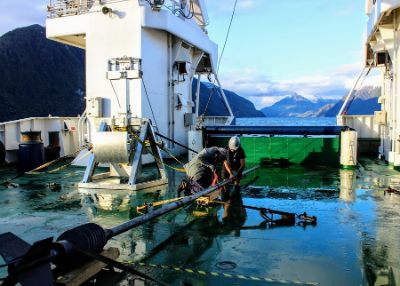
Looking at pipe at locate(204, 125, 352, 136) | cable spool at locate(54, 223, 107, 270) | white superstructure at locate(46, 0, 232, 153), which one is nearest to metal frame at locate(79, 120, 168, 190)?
white superstructure at locate(46, 0, 232, 153)

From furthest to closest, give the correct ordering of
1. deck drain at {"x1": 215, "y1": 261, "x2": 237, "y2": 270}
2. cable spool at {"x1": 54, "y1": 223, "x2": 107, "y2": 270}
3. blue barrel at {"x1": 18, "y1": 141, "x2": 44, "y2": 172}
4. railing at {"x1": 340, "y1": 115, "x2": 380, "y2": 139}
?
railing at {"x1": 340, "y1": 115, "x2": 380, "y2": 139}, blue barrel at {"x1": 18, "y1": 141, "x2": 44, "y2": 172}, deck drain at {"x1": 215, "y1": 261, "x2": 237, "y2": 270}, cable spool at {"x1": 54, "y1": 223, "x2": 107, "y2": 270}

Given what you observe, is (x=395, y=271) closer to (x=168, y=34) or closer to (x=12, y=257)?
(x=12, y=257)

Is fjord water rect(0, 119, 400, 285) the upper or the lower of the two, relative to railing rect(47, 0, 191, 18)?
lower

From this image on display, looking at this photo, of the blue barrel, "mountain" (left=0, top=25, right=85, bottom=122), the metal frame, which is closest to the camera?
the metal frame

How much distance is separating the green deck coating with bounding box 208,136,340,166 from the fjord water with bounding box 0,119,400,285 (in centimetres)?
384

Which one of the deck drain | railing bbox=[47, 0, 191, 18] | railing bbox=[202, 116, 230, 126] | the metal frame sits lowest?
the deck drain

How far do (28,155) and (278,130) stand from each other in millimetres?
8356

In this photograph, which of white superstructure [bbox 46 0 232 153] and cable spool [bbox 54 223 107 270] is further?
white superstructure [bbox 46 0 232 153]

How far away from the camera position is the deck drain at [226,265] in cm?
458

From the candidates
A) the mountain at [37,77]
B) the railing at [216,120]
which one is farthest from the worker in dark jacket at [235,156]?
the mountain at [37,77]

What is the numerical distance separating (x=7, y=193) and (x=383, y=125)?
42.9ft

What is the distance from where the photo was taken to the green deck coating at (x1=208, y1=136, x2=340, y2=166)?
14469mm

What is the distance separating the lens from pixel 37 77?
343 feet

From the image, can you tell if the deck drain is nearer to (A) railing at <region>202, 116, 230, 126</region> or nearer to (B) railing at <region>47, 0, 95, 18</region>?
(B) railing at <region>47, 0, 95, 18</region>
